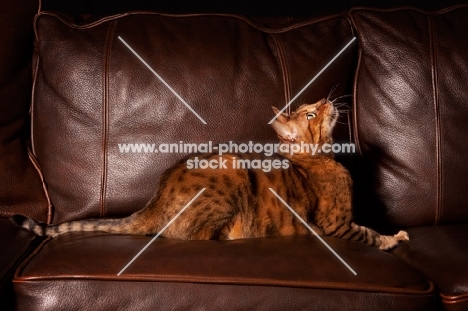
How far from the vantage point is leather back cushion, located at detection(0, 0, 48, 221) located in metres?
1.88

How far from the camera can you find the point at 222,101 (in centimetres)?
193

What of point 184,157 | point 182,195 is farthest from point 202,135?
point 182,195

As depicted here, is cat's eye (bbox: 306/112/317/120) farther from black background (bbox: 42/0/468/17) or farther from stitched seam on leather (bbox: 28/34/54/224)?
stitched seam on leather (bbox: 28/34/54/224)

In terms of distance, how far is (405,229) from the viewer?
194 cm

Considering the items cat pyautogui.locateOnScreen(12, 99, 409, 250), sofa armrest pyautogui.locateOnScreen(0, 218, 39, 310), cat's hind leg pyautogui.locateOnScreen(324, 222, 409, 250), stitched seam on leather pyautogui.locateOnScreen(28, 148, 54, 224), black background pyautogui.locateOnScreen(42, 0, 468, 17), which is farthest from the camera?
black background pyautogui.locateOnScreen(42, 0, 468, 17)

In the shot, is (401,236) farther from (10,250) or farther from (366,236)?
(10,250)

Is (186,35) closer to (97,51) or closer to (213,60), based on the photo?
(213,60)

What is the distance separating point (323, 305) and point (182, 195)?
49 centimetres

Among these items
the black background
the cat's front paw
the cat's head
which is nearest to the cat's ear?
the cat's head

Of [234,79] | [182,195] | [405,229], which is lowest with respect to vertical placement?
[405,229]

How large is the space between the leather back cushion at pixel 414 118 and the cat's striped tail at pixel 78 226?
0.73 metres

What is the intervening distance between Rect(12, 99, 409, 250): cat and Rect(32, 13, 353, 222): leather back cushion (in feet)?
0.33

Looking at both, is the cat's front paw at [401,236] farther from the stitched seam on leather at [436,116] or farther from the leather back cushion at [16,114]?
the leather back cushion at [16,114]

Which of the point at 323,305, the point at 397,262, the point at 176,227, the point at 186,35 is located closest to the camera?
the point at 323,305
